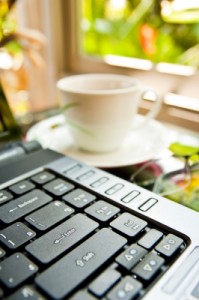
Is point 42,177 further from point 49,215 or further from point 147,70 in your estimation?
point 147,70

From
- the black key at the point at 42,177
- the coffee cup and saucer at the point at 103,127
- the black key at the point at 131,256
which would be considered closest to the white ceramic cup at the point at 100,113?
the coffee cup and saucer at the point at 103,127

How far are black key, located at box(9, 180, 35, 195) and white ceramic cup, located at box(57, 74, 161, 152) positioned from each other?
138mm

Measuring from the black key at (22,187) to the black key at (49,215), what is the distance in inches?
1.3

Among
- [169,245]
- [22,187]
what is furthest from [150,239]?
[22,187]

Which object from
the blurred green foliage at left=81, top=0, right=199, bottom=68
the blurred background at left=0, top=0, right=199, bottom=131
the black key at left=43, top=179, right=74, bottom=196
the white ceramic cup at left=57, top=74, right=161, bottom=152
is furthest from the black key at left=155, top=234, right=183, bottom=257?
the blurred green foliage at left=81, top=0, right=199, bottom=68

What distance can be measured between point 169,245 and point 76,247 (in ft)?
0.22

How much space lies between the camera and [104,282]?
207 millimetres

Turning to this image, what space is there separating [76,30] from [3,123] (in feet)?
1.47

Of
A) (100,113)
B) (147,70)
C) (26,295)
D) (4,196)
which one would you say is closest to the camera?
(26,295)

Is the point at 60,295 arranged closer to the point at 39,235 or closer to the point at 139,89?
the point at 39,235

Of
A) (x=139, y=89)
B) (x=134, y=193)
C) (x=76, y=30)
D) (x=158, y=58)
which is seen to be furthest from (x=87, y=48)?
(x=134, y=193)

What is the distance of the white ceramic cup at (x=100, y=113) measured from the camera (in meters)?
0.41

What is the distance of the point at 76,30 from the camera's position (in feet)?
2.57

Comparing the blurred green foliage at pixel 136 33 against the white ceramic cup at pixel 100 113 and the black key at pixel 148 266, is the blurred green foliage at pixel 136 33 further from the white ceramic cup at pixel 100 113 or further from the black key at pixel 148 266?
the black key at pixel 148 266
